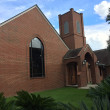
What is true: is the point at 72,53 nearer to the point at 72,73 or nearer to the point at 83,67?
the point at 83,67

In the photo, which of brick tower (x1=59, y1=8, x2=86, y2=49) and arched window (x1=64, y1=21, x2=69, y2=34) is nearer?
brick tower (x1=59, y1=8, x2=86, y2=49)

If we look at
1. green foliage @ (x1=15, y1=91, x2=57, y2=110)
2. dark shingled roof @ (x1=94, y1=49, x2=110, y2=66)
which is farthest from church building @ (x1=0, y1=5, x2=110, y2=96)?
green foliage @ (x1=15, y1=91, x2=57, y2=110)

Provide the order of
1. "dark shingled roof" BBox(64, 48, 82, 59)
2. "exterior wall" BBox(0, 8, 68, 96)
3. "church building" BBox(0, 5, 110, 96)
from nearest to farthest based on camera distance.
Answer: "exterior wall" BBox(0, 8, 68, 96) < "church building" BBox(0, 5, 110, 96) < "dark shingled roof" BBox(64, 48, 82, 59)

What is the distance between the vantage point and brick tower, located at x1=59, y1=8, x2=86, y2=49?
24.4m

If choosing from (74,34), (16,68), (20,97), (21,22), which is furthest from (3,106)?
(74,34)

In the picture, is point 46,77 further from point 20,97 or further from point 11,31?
point 20,97

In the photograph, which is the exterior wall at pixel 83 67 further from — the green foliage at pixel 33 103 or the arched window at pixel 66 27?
the green foliage at pixel 33 103

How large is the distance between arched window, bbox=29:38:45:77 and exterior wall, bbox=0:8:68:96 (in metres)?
0.46

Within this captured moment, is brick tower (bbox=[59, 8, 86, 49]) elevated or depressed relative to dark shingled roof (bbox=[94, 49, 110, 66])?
elevated

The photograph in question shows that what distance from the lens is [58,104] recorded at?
2699mm

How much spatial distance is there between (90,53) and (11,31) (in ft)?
38.9

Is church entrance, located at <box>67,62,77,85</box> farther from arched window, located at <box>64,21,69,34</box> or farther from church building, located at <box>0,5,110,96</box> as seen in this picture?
arched window, located at <box>64,21,69,34</box>

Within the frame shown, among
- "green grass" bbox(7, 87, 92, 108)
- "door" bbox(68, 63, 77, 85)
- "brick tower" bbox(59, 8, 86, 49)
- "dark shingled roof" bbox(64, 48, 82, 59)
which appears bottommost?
"green grass" bbox(7, 87, 92, 108)

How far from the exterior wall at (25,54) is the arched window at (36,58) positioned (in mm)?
457
